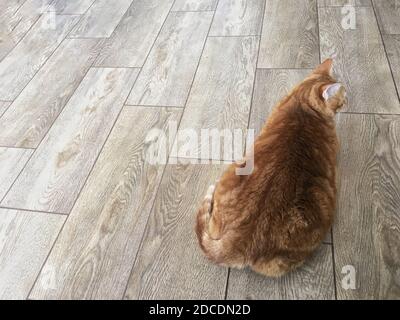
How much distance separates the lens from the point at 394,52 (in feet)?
5.87

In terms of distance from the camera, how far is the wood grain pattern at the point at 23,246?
3.82 ft

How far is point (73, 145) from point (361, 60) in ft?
4.31

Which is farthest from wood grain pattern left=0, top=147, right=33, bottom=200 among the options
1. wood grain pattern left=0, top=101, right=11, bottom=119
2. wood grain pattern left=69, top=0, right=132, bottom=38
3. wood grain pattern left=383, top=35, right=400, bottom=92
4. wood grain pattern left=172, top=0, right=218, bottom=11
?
wood grain pattern left=383, top=35, right=400, bottom=92

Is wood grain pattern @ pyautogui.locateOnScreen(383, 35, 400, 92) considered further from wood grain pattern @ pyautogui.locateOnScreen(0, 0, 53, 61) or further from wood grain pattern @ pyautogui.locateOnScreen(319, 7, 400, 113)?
wood grain pattern @ pyautogui.locateOnScreen(0, 0, 53, 61)

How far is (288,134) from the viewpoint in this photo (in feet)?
3.52

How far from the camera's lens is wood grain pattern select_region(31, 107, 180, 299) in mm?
1146

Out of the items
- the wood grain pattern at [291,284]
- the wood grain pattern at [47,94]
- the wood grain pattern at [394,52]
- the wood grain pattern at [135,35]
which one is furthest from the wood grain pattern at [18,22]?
the wood grain pattern at [394,52]

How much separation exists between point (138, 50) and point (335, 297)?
1.48 m

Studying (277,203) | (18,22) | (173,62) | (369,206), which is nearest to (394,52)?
(369,206)

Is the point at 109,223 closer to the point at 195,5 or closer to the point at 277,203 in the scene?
the point at 277,203

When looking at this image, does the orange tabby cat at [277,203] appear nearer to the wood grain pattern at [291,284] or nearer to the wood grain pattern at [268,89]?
the wood grain pattern at [291,284]

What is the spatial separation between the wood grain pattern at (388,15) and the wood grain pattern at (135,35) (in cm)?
114

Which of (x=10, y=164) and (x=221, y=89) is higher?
(x=10, y=164)

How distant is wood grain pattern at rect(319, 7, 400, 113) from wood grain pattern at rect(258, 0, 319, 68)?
0.19ft
